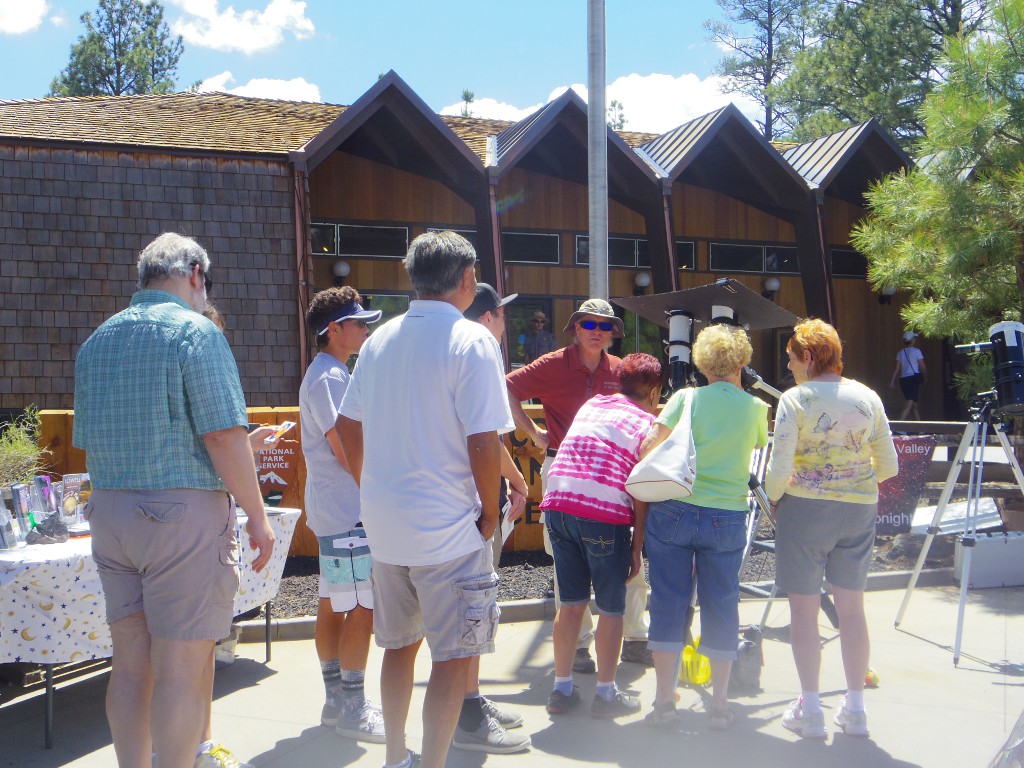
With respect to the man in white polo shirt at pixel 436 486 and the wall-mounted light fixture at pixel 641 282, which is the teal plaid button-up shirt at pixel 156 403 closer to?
the man in white polo shirt at pixel 436 486

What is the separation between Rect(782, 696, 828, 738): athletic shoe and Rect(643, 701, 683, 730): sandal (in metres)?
0.50

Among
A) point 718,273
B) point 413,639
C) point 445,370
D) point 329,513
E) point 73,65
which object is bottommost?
point 413,639

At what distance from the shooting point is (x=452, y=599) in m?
2.95

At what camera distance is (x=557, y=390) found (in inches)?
193

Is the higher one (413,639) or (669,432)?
(669,432)

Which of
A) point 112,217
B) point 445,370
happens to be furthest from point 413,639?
point 112,217

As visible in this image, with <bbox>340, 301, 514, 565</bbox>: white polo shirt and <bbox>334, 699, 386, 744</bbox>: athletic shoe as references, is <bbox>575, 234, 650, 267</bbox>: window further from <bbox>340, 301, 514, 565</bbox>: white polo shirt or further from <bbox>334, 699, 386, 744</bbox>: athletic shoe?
<bbox>340, 301, 514, 565</bbox>: white polo shirt

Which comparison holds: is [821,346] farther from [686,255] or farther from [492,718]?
[686,255]

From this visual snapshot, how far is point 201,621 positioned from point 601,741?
1899 mm

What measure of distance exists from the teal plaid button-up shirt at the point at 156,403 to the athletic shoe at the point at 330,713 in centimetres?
160

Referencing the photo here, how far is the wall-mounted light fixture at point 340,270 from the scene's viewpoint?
13.9 metres

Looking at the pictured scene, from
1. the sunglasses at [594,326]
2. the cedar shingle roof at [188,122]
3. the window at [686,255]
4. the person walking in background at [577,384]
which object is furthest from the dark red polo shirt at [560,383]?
the window at [686,255]

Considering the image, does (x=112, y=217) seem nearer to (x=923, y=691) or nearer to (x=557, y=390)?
(x=557, y=390)

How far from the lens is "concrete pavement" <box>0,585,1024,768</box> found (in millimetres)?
3748
